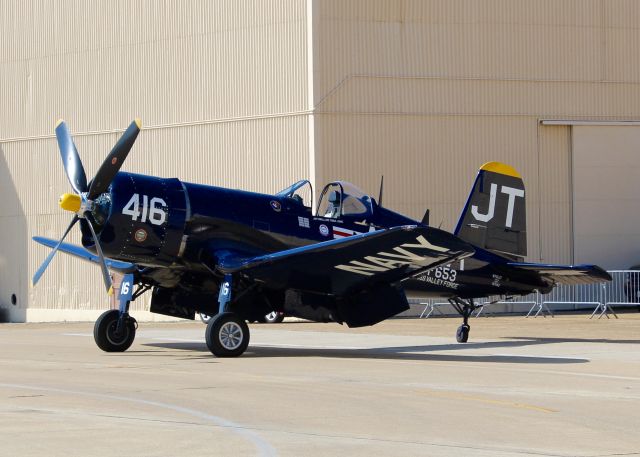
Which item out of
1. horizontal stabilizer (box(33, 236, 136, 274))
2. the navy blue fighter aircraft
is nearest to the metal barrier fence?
the navy blue fighter aircraft

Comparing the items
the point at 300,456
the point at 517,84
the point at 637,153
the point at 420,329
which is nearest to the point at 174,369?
the point at 300,456

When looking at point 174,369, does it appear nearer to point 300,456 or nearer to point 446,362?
point 446,362

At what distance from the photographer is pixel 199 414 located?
394 inches

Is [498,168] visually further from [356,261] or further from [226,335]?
[226,335]

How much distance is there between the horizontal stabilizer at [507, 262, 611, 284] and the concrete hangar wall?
41.9 feet

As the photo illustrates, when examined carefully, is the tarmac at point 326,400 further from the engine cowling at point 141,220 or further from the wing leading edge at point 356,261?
the engine cowling at point 141,220

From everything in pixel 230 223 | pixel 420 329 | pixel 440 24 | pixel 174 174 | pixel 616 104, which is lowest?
pixel 420 329

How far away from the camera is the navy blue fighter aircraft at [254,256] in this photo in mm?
16562

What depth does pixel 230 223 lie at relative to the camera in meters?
17.4

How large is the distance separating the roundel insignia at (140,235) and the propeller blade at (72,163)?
3.67 feet

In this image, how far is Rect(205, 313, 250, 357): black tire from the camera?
1655 centimetres

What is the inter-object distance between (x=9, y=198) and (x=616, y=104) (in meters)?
20.4

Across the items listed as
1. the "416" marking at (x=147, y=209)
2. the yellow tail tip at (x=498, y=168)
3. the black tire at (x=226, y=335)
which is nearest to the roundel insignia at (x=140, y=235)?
the "416" marking at (x=147, y=209)

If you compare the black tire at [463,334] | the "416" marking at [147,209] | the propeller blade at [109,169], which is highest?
the propeller blade at [109,169]
